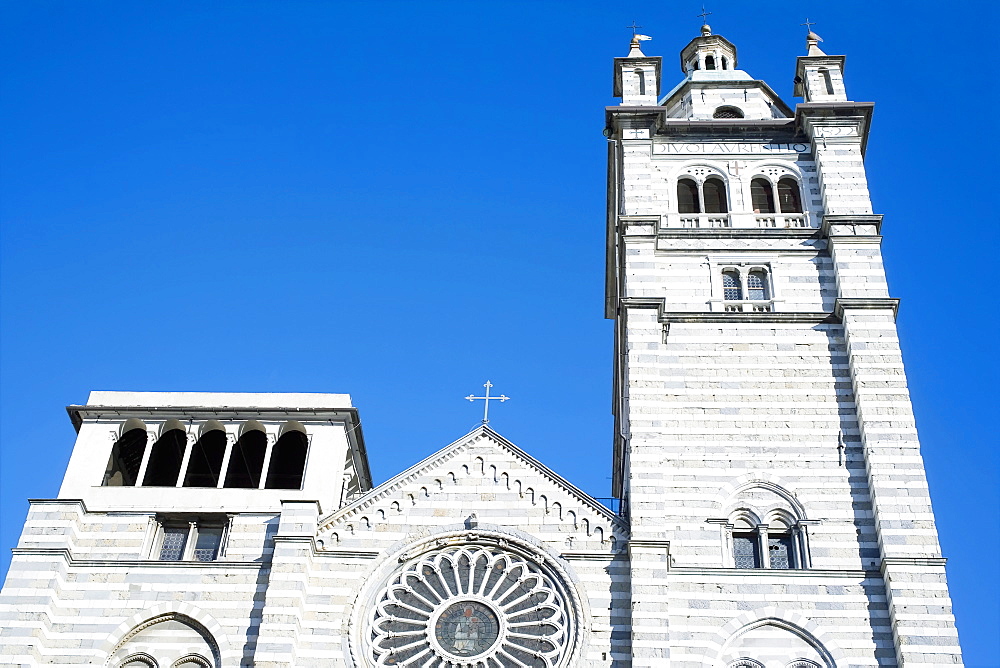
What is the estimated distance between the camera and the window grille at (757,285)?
28.9 metres

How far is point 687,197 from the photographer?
104 ft

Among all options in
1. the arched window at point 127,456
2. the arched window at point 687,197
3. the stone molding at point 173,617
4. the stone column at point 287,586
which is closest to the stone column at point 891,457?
the arched window at point 687,197

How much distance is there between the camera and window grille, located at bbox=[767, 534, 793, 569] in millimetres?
24359

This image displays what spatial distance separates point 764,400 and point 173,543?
11822mm

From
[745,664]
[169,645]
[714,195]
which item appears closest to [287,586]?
[169,645]

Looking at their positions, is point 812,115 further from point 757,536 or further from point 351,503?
point 351,503

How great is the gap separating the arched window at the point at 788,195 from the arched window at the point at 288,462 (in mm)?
12453

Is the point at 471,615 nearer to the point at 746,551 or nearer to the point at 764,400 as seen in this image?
the point at 746,551

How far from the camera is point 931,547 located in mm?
23672

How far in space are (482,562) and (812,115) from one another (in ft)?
47.8

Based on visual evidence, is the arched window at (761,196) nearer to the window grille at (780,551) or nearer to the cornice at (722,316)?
the cornice at (722,316)

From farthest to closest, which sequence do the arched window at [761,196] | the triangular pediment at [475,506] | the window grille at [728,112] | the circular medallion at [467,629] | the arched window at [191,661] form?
the window grille at [728,112] → the arched window at [761,196] → the triangular pediment at [475,506] → the arched window at [191,661] → the circular medallion at [467,629]

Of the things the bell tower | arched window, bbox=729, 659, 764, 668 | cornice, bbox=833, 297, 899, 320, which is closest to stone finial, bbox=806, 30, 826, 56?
the bell tower

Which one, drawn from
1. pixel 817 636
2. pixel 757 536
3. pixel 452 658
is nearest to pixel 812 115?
pixel 757 536
